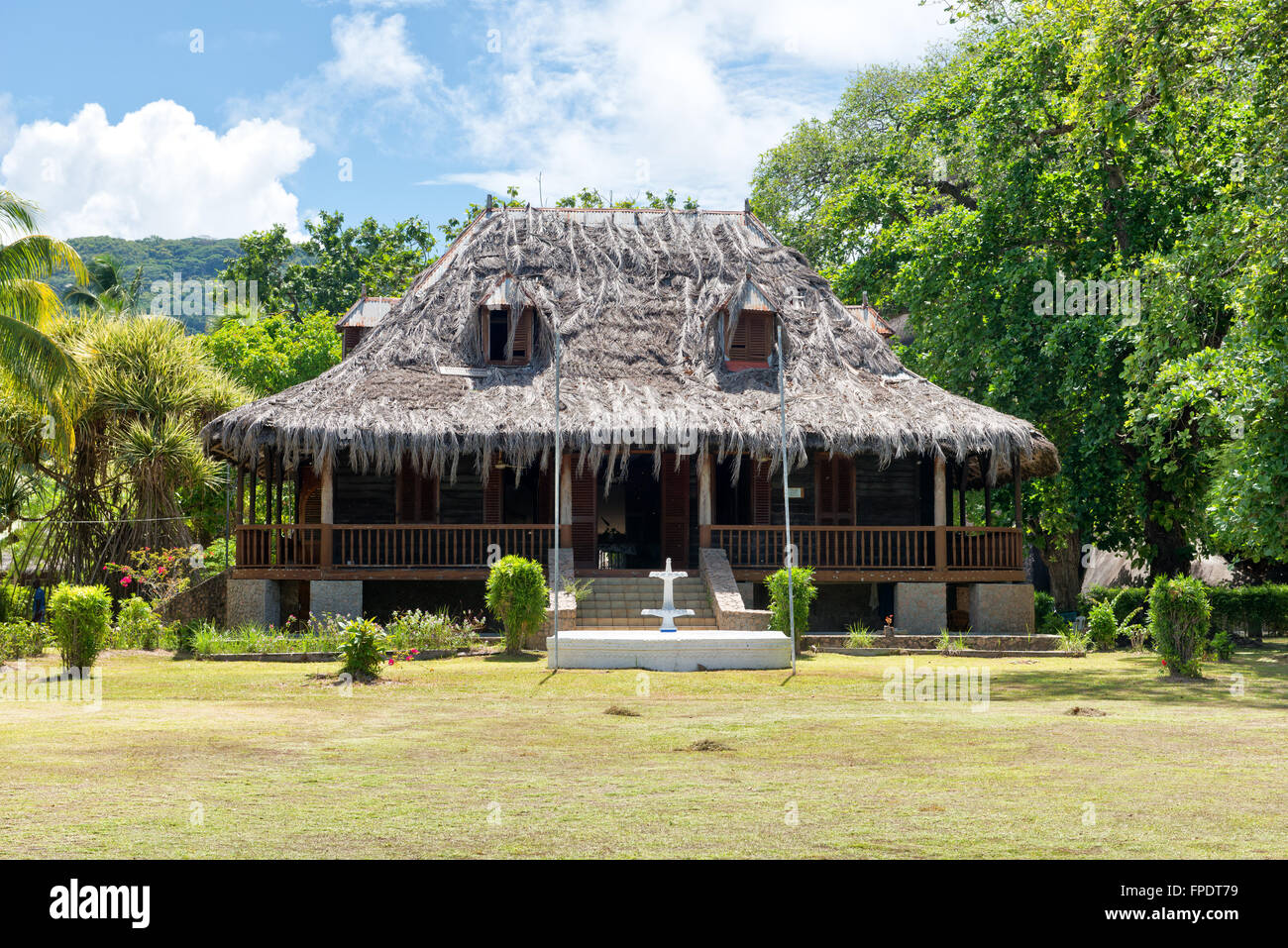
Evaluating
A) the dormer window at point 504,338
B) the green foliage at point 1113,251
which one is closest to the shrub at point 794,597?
the green foliage at point 1113,251

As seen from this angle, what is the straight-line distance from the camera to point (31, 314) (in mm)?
20766

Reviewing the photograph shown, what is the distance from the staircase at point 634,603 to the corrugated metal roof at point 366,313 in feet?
34.9

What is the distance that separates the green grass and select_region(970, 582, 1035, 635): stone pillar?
313 inches

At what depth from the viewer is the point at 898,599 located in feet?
73.4

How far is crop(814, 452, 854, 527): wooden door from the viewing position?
82.4 ft

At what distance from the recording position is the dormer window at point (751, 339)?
25281mm

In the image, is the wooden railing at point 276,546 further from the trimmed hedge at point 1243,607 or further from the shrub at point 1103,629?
the trimmed hedge at point 1243,607

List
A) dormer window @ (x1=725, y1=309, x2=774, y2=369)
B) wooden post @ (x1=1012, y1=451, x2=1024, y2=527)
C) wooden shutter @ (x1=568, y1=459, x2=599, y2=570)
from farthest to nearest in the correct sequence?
dormer window @ (x1=725, y1=309, x2=774, y2=369)
wooden shutter @ (x1=568, y1=459, x2=599, y2=570)
wooden post @ (x1=1012, y1=451, x2=1024, y2=527)

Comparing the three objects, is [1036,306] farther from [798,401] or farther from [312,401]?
[312,401]

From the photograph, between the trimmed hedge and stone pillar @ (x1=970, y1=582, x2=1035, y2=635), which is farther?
the trimmed hedge

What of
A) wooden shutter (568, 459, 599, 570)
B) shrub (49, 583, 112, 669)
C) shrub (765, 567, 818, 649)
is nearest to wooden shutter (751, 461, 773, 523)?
wooden shutter (568, 459, 599, 570)

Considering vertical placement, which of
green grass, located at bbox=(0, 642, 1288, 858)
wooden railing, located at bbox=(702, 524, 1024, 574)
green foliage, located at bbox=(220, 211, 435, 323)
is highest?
green foliage, located at bbox=(220, 211, 435, 323)

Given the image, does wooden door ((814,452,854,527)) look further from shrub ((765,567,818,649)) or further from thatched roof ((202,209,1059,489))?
shrub ((765,567,818,649))
